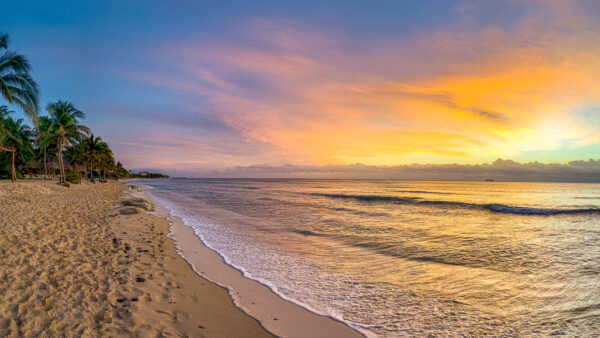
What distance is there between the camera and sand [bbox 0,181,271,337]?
392 centimetres

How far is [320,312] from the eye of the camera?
17.0 feet

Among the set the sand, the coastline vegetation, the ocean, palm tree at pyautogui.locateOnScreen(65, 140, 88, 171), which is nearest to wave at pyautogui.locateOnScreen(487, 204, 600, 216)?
the ocean

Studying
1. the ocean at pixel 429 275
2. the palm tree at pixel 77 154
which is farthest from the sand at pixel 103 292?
the palm tree at pixel 77 154

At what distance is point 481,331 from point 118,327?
5.88m

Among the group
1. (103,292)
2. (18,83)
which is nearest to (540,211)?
(103,292)

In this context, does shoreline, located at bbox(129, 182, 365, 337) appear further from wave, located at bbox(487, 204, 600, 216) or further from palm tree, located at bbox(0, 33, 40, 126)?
wave, located at bbox(487, 204, 600, 216)

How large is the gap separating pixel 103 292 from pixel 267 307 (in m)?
3.07

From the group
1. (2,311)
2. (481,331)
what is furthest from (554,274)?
(2,311)

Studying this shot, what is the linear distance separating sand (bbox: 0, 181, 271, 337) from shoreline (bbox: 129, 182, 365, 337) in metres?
0.23

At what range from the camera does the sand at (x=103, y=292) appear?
3.92 meters

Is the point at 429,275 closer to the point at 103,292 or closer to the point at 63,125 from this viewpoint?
the point at 103,292

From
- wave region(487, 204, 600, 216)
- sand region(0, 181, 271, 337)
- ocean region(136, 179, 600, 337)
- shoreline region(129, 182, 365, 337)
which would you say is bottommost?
wave region(487, 204, 600, 216)

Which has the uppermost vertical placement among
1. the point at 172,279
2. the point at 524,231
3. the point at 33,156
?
the point at 33,156

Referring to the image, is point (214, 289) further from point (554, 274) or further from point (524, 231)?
point (524, 231)
